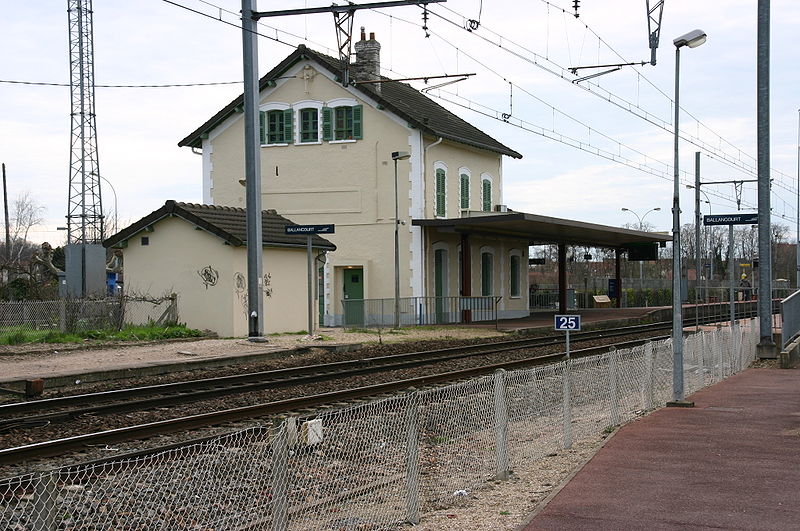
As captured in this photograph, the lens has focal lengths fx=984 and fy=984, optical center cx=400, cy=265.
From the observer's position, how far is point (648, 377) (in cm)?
1433

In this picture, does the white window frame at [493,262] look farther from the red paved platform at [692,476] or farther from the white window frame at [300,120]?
the red paved platform at [692,476]

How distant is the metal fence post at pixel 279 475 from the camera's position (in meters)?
6.20

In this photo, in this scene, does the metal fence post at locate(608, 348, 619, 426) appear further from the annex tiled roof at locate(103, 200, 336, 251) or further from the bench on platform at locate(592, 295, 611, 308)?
the bench on platform at locate(592, 295, 611, 308)

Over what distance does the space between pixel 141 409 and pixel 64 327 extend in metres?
13.4

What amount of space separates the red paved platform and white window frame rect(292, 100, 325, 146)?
2729cm

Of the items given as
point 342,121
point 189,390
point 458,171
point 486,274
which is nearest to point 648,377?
point 189,390

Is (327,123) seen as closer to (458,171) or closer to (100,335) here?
(458,171)

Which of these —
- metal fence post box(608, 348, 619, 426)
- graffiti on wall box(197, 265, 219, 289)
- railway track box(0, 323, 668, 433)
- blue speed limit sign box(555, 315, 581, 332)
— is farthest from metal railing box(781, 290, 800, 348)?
graffiti on wall box(197, 265, 219, 289)

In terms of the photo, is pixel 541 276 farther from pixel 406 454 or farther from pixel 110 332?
pixel 406 454

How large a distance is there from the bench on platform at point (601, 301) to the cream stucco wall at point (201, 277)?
3128cm

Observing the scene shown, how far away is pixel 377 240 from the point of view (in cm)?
A: 3844

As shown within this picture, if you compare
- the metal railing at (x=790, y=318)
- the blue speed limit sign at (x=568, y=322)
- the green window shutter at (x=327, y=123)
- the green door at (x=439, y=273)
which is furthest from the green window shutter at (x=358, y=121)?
the blue speed limit sign at (x=568, y=322)

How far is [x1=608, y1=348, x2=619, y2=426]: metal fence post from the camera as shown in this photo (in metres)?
12.5

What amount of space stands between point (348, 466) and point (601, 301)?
5165 cm
